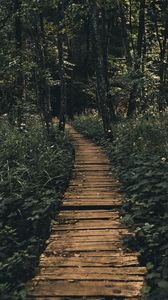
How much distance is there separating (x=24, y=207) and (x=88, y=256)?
2.54 meters

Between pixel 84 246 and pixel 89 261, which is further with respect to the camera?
pixel 84 246

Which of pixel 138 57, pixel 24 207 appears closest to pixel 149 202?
pixel 24 207

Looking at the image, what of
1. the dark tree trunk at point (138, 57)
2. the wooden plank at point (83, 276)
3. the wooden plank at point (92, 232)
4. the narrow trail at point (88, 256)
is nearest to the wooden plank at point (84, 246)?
the narrow trail at point (88, 256)

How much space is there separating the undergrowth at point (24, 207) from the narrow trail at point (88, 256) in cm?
31

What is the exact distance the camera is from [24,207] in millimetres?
8789

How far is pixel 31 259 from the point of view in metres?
7.10

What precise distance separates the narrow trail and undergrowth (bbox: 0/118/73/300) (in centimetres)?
31

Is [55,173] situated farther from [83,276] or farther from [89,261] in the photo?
[83,276]

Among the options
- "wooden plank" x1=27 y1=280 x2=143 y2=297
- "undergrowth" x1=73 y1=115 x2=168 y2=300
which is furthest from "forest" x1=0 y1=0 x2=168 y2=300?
"wooden plank" x1=27 y1=280 x2=143 y2=297

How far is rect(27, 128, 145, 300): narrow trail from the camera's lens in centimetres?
560

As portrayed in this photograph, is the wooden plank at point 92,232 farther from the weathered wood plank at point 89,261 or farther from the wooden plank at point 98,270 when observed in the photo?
the wooden plank at point 98,270

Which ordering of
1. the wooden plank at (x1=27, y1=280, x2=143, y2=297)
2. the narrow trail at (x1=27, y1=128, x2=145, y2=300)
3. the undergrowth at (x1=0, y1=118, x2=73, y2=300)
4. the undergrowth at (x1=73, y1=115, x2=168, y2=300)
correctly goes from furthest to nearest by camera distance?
1. the undergrowth at (x1=0, y1=118, x2=73, y2=300)
2. the undergrowth at (x1=73, y1=115, x2=168, y2=300)
3. the narrow trail at (x1=27, y1=128, x2=145, y2=300)
4. the wooden plank at (x1=27, y1=280, x2=143, y2=297)

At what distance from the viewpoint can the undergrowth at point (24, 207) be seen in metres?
6.62

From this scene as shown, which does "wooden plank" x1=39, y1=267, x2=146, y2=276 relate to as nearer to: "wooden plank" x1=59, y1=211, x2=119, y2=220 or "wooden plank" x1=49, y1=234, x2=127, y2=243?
"wooden plank" x1=49, y1=234, x2=127, y2=243
